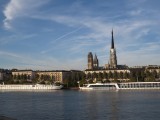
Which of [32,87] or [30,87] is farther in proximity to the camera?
[30,87]

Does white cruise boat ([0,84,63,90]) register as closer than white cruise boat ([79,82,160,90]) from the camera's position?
No

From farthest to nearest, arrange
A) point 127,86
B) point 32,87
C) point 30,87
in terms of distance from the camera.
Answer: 1. point 30,87
2. point 32,87
3. point 127,86

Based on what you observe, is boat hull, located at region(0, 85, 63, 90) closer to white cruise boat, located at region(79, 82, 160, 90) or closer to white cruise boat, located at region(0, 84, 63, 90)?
white cruise boat, located at region(0, 84, 63, 90)

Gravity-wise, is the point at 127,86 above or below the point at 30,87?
below

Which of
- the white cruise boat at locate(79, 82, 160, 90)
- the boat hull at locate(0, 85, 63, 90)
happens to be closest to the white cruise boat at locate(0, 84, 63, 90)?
the boat hull at locate(0, 85, 63, 90)

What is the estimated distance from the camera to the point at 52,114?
45.3 m

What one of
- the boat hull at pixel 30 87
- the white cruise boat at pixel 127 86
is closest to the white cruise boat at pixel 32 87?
the boat hull at pixel 30 87

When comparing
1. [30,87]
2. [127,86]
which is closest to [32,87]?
[30,87]

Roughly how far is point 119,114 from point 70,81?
12655 cm

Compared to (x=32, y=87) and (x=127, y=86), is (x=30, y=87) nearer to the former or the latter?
(x=32, y=87)

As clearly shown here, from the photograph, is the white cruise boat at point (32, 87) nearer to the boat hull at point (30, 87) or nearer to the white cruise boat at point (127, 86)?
the boat hull at point (30, 87)

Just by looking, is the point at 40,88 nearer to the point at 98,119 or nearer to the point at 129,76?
the point at 129,76

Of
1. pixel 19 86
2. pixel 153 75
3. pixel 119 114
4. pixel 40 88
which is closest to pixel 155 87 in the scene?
pixel 153 75

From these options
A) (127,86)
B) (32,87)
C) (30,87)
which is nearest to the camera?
(127,86)
